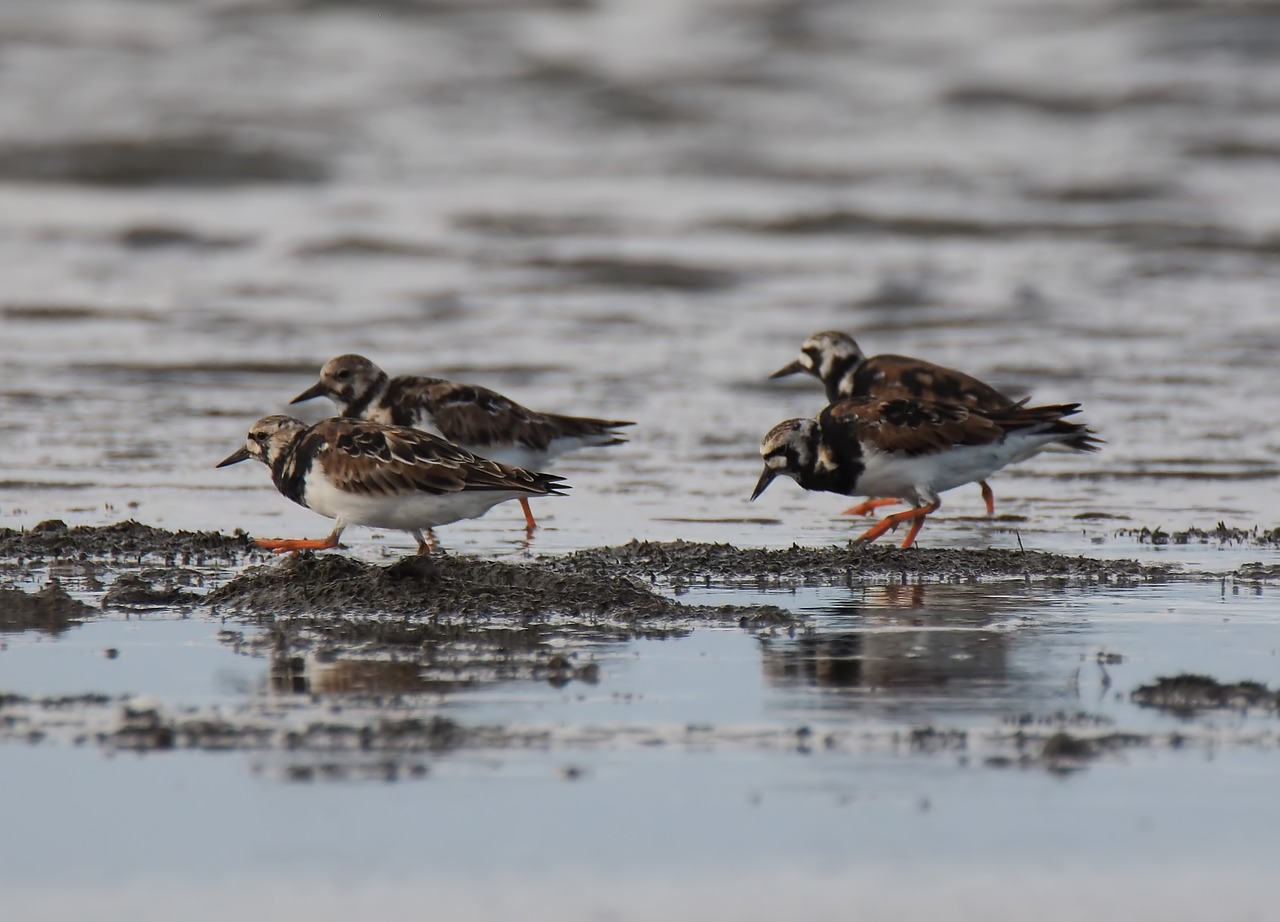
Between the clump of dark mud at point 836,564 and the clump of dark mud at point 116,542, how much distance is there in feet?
3.85

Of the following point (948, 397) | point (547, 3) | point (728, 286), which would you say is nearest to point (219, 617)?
point (948, 397)

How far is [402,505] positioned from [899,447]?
185cm

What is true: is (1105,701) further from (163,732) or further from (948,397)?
(948,397)

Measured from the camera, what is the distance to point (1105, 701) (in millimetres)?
4160

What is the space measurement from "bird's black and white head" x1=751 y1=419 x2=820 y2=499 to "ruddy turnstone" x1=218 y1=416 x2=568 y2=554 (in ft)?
3.40

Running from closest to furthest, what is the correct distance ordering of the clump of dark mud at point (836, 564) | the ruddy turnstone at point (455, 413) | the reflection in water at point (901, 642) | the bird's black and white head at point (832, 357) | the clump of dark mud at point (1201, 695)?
1. the clump of dark mud at point (1201, 695)
2. the reflection in water at point (901, 642)
3. the clump of dark mud at point (836, 564)
4. the ruddy turnstone at point (455, 413)
5. the bird's black and white head at point (832, 357)

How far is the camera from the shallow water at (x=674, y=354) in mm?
3277

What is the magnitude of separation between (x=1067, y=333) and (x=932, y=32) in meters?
13.6

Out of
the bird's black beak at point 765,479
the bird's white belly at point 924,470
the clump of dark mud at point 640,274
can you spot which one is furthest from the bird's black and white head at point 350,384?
the clump of dark mud at point 640,274

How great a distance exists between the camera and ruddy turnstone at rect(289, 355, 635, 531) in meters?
7.57

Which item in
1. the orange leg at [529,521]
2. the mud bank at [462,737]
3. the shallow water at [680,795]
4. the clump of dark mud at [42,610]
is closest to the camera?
the shallow water at [680,795]

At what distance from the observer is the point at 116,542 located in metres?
6.18

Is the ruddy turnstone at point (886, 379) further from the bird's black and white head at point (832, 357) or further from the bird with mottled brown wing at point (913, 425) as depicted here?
the bird with mottled brown wing at point (913, 425)

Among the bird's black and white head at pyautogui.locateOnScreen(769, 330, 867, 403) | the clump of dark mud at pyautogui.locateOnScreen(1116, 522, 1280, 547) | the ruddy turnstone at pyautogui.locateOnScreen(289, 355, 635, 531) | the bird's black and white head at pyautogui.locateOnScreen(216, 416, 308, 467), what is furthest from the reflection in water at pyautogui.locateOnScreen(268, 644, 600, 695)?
the bird's black and white head at pyautogui.locateOnScreen(769, 330, 867, 403)
